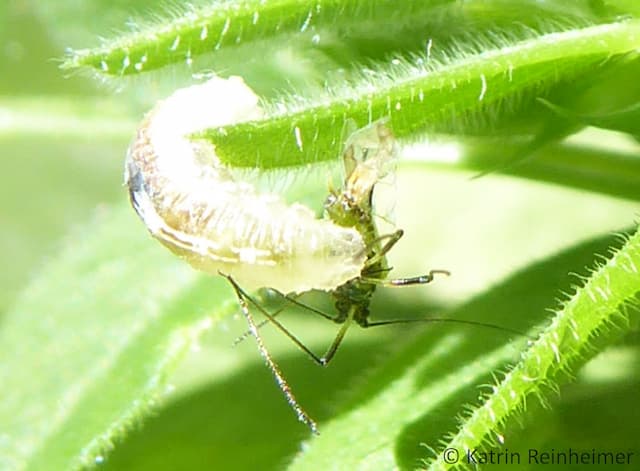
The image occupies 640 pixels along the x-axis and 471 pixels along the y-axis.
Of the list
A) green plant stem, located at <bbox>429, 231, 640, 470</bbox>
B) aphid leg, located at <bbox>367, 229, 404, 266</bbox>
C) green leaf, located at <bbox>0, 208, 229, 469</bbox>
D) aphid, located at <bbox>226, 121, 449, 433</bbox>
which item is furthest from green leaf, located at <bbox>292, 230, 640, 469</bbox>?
green leaf, located at <bbox>0, 208, 229, 469</bbox>

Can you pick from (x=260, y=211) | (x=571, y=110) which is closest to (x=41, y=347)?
(x=260, y=211)

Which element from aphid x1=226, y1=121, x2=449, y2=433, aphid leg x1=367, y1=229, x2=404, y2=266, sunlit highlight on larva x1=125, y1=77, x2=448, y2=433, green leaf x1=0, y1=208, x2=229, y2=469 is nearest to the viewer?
aphid x1=226, y1=121, x2=449, y2=433

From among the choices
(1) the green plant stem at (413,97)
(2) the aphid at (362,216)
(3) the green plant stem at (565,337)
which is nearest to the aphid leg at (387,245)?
(2) the aphid at (362,216)

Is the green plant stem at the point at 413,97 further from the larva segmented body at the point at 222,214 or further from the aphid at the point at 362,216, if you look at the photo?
the larva segmented body at the point at 222,214

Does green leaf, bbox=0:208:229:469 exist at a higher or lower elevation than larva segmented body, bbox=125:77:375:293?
lower

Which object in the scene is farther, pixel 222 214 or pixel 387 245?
pixel 387 245

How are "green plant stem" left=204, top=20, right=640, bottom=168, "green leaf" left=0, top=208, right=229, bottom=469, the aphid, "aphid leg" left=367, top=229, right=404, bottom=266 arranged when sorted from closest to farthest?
"green plant stem" left=204, top=20, right=640, bottom=168, the aphid, "aphid leg" left=367, top=229, right=404, bottom=266, "green leaf" left=0, top=208, right=229, bottom=469

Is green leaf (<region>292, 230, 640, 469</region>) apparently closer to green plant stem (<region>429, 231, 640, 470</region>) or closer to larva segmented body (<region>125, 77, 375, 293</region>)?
green plant stem (<region>429, 231, 640, 470</region>)

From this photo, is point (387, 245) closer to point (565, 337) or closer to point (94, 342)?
point (565, 337)

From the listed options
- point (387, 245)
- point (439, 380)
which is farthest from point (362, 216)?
point (439, 380)
